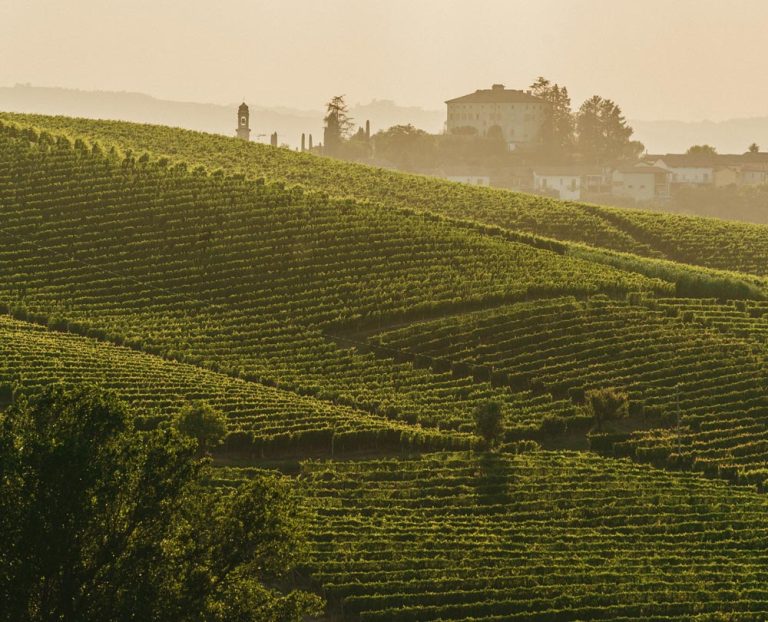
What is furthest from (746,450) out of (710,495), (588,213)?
(588,213)

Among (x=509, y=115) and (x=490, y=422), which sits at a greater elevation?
(x=509, y=115)

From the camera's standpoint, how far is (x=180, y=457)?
105 ft

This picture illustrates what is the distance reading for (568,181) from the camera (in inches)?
6624

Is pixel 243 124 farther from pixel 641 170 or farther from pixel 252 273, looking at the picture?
pixel 252 273

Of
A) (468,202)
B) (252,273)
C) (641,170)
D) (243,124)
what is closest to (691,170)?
(641,170)

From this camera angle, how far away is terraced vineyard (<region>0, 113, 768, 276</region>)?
300 ft

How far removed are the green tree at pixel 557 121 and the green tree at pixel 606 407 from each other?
131m

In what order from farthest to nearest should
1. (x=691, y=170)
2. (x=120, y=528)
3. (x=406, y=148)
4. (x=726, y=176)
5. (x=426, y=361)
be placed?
(x=406, y=148), (x=726, y=176), (x=691, y=170), (x=426, y=361), (x=120, y=528)

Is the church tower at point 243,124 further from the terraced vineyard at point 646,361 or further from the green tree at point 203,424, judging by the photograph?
the green tree at point 203,424

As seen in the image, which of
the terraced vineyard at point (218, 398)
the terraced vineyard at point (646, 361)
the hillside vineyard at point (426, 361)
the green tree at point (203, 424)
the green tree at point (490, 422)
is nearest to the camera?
the hillside vineyard at point (426, 361)

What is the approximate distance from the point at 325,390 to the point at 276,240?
20.6 meters

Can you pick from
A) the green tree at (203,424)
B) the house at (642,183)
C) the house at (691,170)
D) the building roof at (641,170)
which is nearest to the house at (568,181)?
the house at (642,183)

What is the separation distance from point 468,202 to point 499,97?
95.5 metres

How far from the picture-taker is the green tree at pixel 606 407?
173 feet
